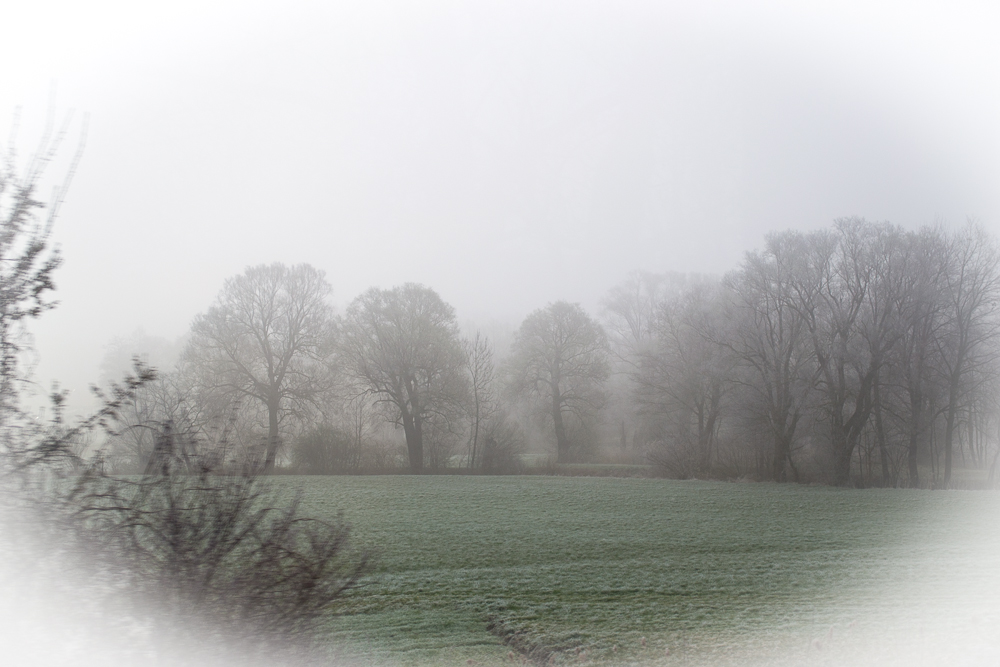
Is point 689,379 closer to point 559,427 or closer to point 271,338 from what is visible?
point 559,427

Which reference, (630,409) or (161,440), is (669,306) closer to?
(630,409)

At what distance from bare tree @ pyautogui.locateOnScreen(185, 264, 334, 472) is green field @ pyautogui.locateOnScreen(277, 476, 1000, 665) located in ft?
28.6

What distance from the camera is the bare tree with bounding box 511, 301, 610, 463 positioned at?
3522cm

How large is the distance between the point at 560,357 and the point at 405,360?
10076mm

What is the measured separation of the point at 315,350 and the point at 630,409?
53.5ft

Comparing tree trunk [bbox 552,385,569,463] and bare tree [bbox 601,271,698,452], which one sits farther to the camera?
bare tree [bbox 601,271,698,452]

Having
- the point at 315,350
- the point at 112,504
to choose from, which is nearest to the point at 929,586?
the point at 112,504

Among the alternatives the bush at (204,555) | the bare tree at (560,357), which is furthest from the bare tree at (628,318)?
the bush at (204,555)

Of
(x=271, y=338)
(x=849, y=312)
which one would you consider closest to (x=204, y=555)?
(x=271, y=338)

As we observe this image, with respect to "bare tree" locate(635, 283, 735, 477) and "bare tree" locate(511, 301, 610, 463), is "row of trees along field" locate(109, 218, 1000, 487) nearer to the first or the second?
"bare tree" locate(635, 283, 735, 477)

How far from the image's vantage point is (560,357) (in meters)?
35.7

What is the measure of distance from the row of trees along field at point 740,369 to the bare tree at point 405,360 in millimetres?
62

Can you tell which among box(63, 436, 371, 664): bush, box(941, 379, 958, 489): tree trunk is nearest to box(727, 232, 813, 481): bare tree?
box(941, 379, 958, 489): tree trunk

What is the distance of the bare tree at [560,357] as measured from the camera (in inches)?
1387
